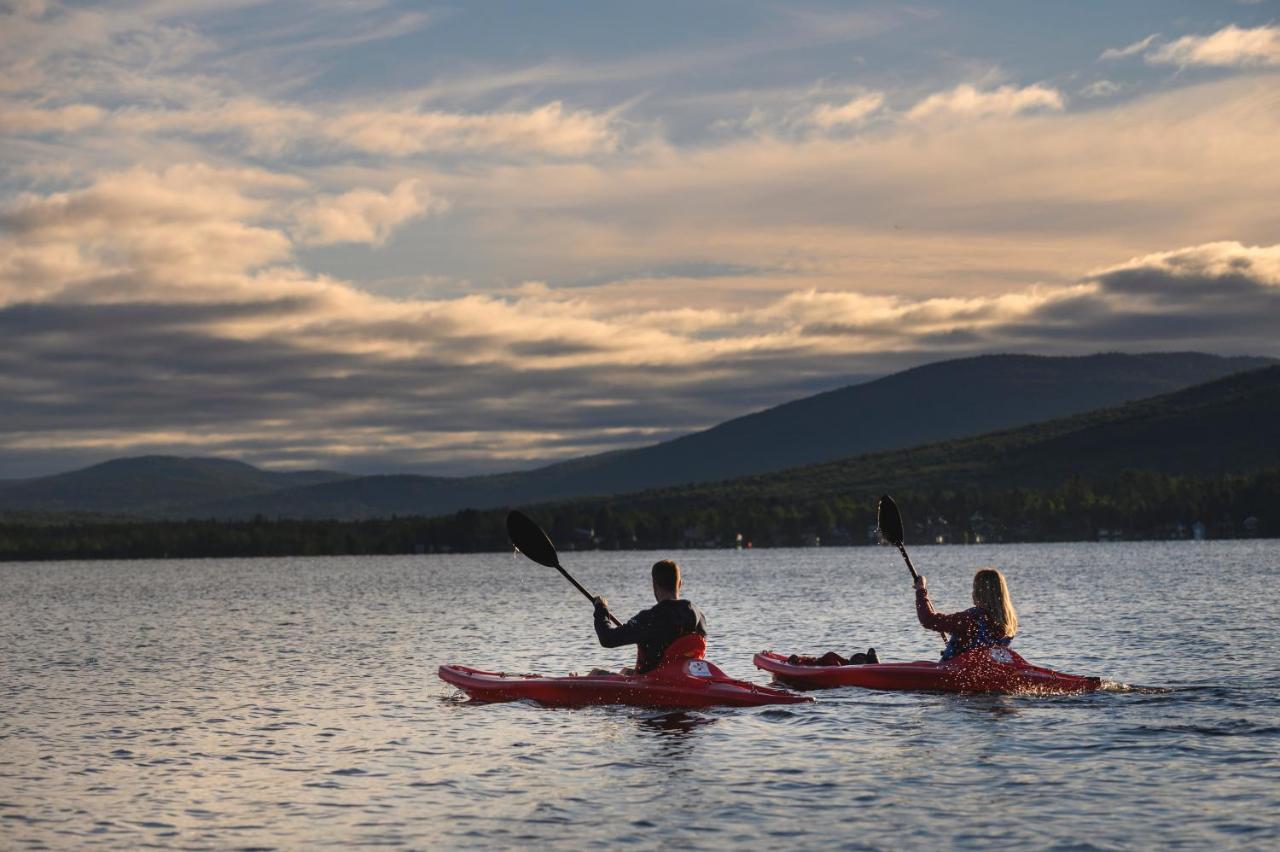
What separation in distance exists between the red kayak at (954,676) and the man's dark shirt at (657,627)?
183 inches

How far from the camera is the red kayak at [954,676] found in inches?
1085

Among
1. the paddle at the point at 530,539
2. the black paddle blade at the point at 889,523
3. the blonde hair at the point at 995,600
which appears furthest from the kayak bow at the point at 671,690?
the black paddle blade at the point at 889,523

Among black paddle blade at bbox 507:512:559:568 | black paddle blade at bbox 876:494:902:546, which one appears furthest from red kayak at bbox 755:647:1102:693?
black paddle blade at bbox 507:512:559:568

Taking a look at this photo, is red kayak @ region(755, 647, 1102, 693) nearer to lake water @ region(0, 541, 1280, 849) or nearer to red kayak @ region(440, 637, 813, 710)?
lake water @ region(0, 541, 1280, 849)

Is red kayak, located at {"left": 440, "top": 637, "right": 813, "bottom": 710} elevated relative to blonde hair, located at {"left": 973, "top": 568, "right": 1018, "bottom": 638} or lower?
lower

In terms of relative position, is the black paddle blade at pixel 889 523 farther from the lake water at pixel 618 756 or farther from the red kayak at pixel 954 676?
the lake water at pixel 618 756

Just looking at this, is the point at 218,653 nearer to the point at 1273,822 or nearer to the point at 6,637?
the point at 6,637

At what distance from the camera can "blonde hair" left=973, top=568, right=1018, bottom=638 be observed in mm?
26141

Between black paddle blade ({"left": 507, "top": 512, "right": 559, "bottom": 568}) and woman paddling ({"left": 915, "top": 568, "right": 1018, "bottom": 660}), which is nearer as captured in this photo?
woman paddling ({"left": 915, "top": 568, "right": 1018, "bottom": 660})

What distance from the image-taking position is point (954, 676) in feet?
93.0

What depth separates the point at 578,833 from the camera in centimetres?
1717

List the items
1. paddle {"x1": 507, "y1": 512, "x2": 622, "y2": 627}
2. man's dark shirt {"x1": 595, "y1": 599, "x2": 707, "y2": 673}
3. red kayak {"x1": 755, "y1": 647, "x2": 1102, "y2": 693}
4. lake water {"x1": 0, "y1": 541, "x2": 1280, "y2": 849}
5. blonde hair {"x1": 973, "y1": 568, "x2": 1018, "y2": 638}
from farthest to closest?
paddle {"x1": 507, "y1": 512, "x2": 622, "y2": 627} → red kayak {"x1": 755, "y1": 647, "x2": 1102, "y2": 693} → blonde hair {"x1": 973, "y1": 568, "x2": 1018, "y2": 638} → man's dark shirt {"x1": 595, "y1": 599, "x2": 707, "y2": 673} → lake water {"x1": 0, "y1": 541, "x2": 1280, "y2": 849}

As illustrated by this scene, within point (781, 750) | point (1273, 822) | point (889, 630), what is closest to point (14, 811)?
point (781, 750)

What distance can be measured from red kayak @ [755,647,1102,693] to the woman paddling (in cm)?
22
